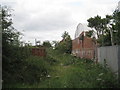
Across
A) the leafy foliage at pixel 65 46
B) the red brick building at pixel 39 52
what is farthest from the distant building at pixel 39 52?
the leafy foliage at pixel 65 46

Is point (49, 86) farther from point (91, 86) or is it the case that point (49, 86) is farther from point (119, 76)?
point (119, 76)

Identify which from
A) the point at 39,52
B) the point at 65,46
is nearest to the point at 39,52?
the point at 39,52

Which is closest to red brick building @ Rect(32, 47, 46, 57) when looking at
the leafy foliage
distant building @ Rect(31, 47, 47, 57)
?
distant building @ Rect(31, 47, 47, 57)

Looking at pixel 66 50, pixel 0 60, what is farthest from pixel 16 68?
pixel 66 50

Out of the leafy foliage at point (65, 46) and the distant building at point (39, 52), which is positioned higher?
the leafy foliage at point (65, 46)

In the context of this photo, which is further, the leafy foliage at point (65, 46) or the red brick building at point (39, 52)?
the leafy foliage at point (65, 46)

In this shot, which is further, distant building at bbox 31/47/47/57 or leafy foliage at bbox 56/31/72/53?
leafy foliage at bbox 56/31/72/53

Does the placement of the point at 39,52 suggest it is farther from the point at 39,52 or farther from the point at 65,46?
the point at 65,46

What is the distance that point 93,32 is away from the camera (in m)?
22.5

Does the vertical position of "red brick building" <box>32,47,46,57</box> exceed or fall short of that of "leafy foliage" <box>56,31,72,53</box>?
it falls short

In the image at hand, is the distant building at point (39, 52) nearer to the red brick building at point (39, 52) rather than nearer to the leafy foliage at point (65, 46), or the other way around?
the red brick building at point (39, 52)

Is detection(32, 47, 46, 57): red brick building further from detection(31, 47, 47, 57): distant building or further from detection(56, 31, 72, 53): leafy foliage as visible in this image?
detection(56, 31, 72, 53): leafy foliage

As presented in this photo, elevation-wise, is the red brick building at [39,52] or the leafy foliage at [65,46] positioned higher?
the leafy foliage at [65,46]

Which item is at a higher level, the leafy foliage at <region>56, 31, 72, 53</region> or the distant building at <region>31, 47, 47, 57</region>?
the leafy foliage at <region>56, 31, 72, 53</region>
